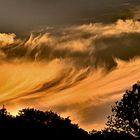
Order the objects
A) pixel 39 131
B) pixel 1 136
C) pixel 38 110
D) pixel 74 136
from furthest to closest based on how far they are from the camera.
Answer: pixel 38 110
pixel 74 136
pixel 39 131
pixel 1 136

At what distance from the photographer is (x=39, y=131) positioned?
377 feet

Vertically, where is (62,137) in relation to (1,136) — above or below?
above

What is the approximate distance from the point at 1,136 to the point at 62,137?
2588cm

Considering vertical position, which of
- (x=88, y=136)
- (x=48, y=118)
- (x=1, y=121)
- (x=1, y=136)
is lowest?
(x=1, y=136)

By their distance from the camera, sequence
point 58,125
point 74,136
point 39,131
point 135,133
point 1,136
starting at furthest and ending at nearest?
point 58,125, point 74,136, point 39,131, point 135,133, point 1,136

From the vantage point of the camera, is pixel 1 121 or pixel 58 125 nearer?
pixel 1 121

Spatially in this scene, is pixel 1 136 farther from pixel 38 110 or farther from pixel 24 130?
pixel 38 110

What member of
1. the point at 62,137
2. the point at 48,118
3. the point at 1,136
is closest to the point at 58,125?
the point at 48,118

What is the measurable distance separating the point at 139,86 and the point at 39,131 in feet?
80.4

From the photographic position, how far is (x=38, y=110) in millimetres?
151125

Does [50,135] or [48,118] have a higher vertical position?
[48,118]

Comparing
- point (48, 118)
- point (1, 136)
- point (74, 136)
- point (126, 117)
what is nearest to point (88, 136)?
point (74, 136)

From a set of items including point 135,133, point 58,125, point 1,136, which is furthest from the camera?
point 58,125

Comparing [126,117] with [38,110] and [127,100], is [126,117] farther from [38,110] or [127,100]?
[38,110]
